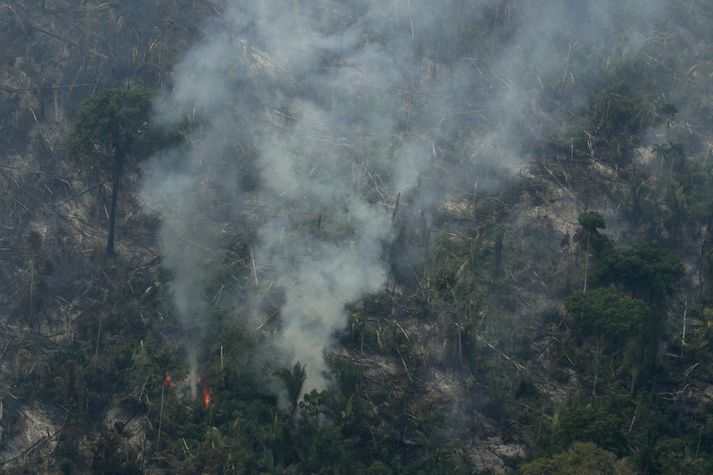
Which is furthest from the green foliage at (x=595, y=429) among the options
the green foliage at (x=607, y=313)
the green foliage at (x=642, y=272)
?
the green foliage at (x=642, y=272)

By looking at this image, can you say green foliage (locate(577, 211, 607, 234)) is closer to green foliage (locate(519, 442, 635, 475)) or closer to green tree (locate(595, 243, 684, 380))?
green tree (locate(595, 243, 684, 380))

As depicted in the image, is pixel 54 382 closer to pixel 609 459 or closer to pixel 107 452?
pixel 107 452

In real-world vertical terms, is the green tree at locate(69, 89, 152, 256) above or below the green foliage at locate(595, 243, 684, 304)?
above

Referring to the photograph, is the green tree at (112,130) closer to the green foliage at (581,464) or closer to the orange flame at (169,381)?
the orange flame at (169,381)

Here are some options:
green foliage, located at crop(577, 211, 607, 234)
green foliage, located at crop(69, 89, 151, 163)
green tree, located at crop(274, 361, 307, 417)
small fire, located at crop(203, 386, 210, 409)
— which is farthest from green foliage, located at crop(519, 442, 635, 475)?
green foliage, located at crop(69, 89, 151, 163)

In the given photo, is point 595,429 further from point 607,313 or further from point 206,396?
point 206,396

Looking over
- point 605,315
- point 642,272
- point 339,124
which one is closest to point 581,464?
point 605,315

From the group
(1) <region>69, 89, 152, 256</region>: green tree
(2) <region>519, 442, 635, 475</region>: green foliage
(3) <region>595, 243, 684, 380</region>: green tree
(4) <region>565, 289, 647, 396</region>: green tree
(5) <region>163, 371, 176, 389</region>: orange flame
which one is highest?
(1) <region>69, 89, 152, 256</region>: green tree
